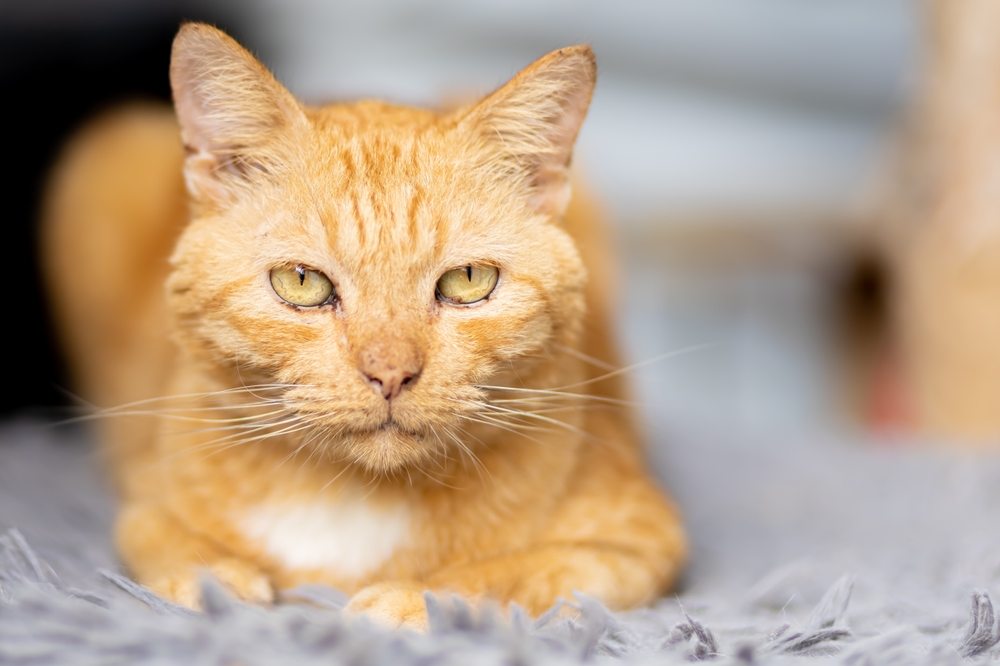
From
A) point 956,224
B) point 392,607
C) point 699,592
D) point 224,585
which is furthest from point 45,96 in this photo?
point 956,224

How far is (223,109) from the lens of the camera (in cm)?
99

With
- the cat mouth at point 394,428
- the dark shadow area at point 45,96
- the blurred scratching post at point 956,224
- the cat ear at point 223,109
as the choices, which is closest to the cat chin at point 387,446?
the cat mouth at point 394,428

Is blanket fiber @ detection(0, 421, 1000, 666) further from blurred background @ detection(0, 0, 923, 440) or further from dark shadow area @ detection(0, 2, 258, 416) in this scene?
blurred background @ detection(0, 0, 923, 440)

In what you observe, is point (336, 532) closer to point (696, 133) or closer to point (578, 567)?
point (578, 567)

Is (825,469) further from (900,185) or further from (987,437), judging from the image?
(900,185)

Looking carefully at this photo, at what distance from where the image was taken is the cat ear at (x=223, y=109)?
948mm

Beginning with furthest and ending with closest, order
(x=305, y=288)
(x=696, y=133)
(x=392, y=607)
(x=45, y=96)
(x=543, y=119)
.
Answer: (x=696, y=133), (x=45, y=96), (x=543, y=119), (x=305, y=288), (x=392, y=607)

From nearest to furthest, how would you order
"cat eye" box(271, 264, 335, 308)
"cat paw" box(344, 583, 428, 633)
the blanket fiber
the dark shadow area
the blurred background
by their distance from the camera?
1. the blanket fiber
2. "cat paw" box(344, 583, 428, 633)
3. "cat eye" box(271, 264, 335, 308)
4. the dark shadow area
5. the blurred background

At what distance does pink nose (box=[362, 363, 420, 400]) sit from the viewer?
2.78 feet

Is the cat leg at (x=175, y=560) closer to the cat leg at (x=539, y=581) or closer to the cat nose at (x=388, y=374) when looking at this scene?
the cat leg at (x=539, y=581)

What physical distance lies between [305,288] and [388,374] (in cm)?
16

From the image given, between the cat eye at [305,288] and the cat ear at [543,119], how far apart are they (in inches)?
10.8

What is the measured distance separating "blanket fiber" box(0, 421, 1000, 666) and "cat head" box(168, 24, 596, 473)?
0.23 meters

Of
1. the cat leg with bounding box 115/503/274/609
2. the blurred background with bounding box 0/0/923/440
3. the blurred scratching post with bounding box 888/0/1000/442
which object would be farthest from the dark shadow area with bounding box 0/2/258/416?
the blurred scratching post with bounding box 888/0/1000/442
